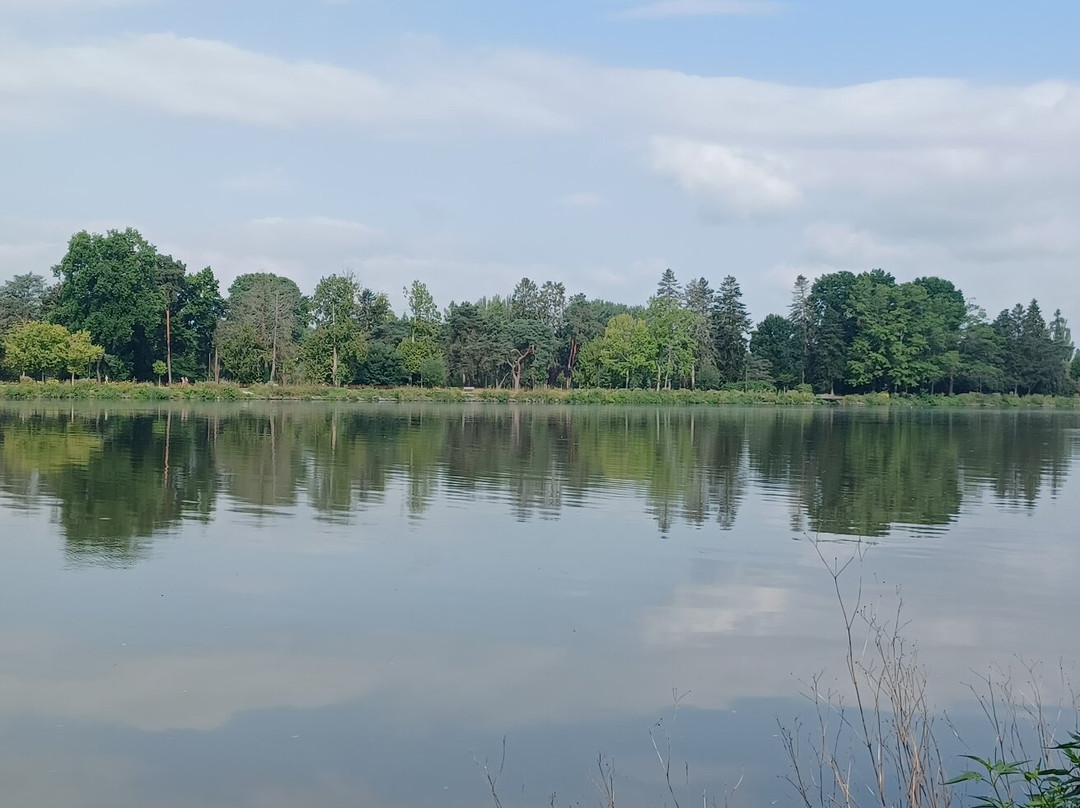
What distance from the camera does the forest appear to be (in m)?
86.1

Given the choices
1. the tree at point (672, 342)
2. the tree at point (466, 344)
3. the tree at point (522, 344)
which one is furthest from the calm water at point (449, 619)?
the tree at point (522, 344)

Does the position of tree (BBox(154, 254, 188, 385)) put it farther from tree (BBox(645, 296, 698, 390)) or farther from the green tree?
the green tree

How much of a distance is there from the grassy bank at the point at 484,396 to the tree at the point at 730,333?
6.83 metres

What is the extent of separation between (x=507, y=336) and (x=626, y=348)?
11.3m

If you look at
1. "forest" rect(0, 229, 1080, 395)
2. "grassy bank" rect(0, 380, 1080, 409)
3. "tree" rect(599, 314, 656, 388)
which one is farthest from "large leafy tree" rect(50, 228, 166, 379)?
"tree" rect(599, 314, 656, 388)

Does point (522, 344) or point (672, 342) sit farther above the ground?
point (672, 342)

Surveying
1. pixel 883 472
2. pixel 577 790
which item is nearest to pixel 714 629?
pixel 577 790

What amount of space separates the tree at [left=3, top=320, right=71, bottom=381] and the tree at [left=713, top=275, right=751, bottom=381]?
5791 cm

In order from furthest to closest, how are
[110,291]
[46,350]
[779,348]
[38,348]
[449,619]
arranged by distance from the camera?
[779,348] → [110,291] → [46,350] → [38,348] → [449,619]

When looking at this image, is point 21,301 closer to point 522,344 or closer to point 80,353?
point 80,353

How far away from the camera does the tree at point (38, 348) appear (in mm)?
76688

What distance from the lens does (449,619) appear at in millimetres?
11453

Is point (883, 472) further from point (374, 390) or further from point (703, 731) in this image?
point (374, 390)

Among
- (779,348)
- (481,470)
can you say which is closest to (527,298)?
(779,348)
